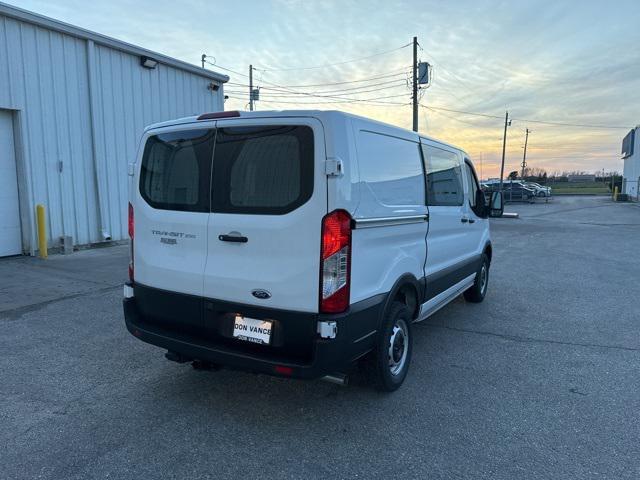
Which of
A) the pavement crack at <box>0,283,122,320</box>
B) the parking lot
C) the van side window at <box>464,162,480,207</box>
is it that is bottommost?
the parking lot

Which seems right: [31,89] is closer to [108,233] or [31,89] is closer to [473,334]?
[108,233]

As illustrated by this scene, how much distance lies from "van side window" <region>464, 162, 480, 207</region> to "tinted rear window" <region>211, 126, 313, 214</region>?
3.39 meters

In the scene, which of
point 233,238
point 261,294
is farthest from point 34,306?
point 261,294

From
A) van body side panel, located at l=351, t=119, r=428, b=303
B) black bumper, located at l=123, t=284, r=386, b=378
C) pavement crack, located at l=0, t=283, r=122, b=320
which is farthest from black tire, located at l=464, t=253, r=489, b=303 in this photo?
pavement crack, located at l=0, t=283, r=122, b=320

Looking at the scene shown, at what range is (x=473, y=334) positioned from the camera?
522cm

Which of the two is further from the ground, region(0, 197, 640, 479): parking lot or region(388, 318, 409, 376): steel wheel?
region(388, 318, 409, 376): steel wheel

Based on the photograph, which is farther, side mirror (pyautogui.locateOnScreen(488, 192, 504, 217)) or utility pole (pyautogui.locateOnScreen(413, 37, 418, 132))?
utility pole (pyautogui.locateOnScreen(413, 37, 418, 132))

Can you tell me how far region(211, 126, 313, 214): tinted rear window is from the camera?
9.58 ft

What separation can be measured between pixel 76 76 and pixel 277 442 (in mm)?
10299

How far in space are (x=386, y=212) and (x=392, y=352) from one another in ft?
3.82

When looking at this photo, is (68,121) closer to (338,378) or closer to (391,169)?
(391,169)

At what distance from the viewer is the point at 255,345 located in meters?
3.08

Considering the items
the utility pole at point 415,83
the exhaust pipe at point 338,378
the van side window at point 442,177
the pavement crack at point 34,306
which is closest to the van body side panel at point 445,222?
the van side window at point 442,177

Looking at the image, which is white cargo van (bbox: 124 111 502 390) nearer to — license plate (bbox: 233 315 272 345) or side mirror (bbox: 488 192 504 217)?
license plate (bbox: 233 315 272 345)
